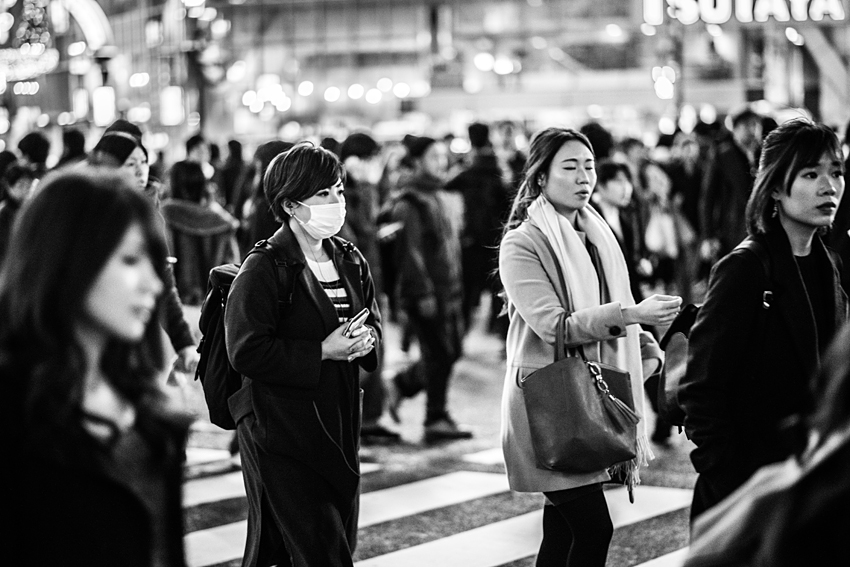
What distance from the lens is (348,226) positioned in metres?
9.56

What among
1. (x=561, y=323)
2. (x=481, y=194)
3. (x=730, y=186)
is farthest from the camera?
(x=481, y=194)

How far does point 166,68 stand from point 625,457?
15.5 m

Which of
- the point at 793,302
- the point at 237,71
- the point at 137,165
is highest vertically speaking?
the point at 237,71

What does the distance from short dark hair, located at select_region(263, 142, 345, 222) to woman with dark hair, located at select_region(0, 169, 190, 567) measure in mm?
2491

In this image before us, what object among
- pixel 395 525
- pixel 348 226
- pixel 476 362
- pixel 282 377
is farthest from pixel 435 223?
pixel 282 377

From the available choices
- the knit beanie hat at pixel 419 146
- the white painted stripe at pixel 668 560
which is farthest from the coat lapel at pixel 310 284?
the knit beanie hat at pixel 419 146

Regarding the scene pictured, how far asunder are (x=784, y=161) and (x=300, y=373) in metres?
1.92

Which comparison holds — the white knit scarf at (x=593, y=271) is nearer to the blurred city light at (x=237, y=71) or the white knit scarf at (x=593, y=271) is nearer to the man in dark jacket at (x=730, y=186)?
the man in dark jacket at (x=730, y=186)

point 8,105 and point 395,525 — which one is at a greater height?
point 8,105

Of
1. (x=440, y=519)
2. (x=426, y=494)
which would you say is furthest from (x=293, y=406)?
(x=426, y=494)

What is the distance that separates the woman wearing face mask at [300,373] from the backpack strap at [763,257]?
157 cm

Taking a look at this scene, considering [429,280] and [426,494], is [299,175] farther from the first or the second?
[429,280]

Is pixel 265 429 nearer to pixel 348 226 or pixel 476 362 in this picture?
pixel 348 226

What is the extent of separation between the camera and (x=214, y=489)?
818cm
